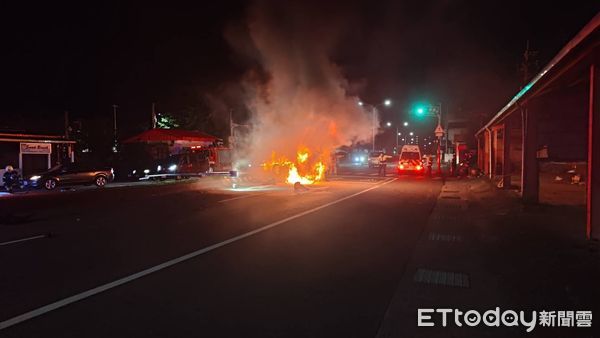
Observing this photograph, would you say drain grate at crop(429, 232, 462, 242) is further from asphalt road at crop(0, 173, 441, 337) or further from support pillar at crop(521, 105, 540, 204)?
support pillar at crop(521, 105, 540, 204)

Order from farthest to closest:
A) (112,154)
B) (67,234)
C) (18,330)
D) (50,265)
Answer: (112,154)
(67,234)
(50,265)
(18,330)

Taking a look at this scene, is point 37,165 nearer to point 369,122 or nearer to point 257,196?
point 257,196

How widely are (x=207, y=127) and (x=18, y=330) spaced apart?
38.5 metres

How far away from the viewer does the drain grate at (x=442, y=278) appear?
6473 mm

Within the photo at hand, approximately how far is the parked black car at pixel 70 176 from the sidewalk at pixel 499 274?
2074 cm

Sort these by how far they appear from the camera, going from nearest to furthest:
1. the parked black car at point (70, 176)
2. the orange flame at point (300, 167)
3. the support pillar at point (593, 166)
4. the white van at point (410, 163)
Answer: the support pillar at point (593, 166) < the parked black car at point (70, 176) < the orange flame at point (300, 167) < the white van at point (410, 163)

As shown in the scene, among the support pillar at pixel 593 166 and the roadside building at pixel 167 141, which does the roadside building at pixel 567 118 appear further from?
the roadside building at pixel 167 141

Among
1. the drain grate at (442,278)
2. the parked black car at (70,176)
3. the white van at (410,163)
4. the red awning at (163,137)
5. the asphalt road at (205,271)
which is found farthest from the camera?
the white van at (410,163)

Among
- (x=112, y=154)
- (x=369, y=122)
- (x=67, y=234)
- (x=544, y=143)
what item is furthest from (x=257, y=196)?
(x=112, y=154)

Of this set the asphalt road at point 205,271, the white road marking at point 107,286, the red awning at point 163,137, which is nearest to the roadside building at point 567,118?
the asphalt road at point 205,271

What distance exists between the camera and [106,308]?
5258mm

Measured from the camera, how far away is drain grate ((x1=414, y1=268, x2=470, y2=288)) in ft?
21.2

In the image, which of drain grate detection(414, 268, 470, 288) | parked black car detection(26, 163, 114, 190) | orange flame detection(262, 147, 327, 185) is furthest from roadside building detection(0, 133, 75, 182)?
drain grate detection(414, 268, 470, 288)

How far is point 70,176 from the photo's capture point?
2450cm
